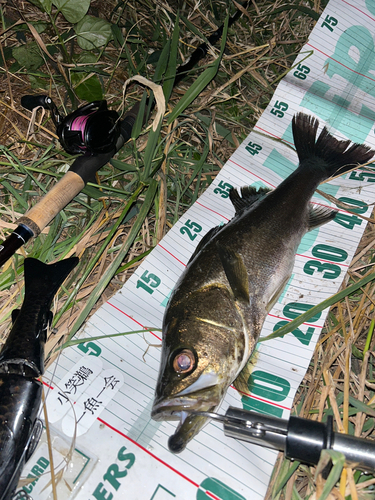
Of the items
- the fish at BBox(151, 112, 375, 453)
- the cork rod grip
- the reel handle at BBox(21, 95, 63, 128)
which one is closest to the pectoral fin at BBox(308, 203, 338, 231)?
the fish at BBox(151, 112, 375, 453)

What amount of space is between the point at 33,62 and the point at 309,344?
270 centimetres

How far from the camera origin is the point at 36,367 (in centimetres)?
186

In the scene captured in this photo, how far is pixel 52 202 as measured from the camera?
6.95ft

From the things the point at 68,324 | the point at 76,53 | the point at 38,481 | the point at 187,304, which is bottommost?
the point at 38,481

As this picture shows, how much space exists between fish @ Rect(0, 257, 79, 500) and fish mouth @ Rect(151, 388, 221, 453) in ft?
2.08

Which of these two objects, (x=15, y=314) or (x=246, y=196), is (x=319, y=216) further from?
(x=15, y=314)

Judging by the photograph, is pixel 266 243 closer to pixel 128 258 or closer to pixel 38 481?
pixel 128 258

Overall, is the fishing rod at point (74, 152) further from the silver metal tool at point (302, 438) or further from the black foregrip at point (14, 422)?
the silver metal tool at point (302, 438)

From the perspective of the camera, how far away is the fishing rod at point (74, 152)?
2062 mm

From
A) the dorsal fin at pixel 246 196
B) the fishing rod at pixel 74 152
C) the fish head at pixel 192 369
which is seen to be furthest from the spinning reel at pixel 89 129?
the fish head at pixel 192 369

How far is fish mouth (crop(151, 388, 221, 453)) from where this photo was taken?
156 cm

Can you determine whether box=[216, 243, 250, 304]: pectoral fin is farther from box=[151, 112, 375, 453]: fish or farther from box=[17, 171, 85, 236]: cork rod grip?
box=[17, 171, 85, 236]: cork rod grip

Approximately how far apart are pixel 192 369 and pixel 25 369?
2.87ft

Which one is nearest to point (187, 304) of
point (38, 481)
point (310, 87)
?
point (38, 481)
